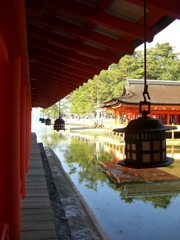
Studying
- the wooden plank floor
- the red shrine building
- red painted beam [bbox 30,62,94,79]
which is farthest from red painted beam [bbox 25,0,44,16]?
the red shrine building

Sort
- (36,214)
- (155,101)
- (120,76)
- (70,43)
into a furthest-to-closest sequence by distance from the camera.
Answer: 1. (120,76)
2. (155,101)
3. (36,214)
4. (70,43)

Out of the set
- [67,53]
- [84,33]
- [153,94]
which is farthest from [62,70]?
[153,94]

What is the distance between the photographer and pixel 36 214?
3.57 meters

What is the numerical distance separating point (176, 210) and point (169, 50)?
146 ft

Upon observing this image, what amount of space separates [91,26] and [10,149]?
1.43 m

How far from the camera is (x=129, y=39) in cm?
234

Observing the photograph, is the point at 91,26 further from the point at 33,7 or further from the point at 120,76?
the point at 120,76

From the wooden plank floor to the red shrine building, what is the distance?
577 inches

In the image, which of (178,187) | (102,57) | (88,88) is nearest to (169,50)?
(88,88)

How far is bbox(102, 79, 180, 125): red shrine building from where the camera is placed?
65.6 feet

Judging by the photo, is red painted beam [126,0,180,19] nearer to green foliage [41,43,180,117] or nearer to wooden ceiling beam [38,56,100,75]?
wooden ceiling beam [38,56,100,75]

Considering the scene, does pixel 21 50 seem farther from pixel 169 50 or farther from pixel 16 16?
pixel 169 50

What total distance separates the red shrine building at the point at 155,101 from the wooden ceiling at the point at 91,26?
15945 millimetres

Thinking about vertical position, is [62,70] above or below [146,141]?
above
